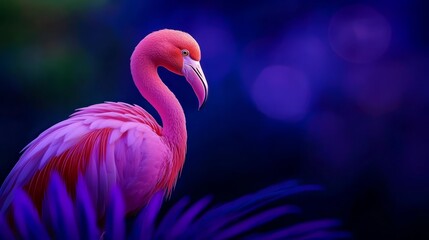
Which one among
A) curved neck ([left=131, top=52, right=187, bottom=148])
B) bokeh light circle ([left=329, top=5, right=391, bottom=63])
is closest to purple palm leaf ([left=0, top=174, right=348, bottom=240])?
curved neck ([left=131, top=52, right=187, bottom=148])

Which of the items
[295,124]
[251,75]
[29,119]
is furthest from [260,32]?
[29,119]

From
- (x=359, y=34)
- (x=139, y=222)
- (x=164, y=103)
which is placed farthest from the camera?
(x=359, y=34)

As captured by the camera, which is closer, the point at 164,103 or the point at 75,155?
the point at 75,155

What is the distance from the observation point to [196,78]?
1.24 meters

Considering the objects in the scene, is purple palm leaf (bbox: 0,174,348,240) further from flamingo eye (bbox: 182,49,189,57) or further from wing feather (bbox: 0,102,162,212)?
flamingo eye (bbox: 182,49,189,57)

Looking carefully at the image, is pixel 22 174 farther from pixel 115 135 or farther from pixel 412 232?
pixel 412 232

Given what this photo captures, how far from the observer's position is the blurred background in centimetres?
133

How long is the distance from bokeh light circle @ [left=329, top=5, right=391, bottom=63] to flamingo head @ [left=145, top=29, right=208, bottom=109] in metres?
0.45

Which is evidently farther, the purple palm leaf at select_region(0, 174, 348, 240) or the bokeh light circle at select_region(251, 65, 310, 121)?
the bokeh light circle at select_region(251, 65, 310, 121)

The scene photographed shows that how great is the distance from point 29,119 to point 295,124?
0.81 metres

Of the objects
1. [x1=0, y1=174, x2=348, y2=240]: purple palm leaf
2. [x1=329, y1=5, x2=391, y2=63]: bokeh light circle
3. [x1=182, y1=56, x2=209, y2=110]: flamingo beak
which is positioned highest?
[x1=329, y1=5, x2=391, y2=63]: bokeh light circle

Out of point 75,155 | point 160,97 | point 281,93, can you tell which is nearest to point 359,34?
point 281,93

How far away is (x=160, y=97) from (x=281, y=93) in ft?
1.32

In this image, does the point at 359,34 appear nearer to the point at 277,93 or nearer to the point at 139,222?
the point at 277,93
